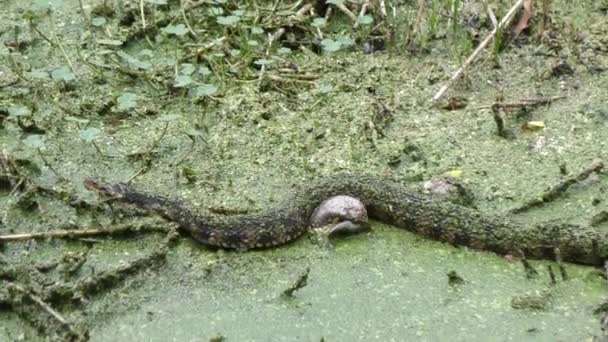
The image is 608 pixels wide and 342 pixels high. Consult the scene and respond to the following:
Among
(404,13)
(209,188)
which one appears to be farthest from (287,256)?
(404,13)

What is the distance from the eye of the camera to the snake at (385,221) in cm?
323

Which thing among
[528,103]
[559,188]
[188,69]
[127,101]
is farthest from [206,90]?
[559,188]

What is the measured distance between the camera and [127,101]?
12.8 ft

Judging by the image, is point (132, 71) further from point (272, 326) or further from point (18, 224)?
point (272, 326)

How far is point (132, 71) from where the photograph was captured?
14.1 ft

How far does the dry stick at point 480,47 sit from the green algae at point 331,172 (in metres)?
0.08

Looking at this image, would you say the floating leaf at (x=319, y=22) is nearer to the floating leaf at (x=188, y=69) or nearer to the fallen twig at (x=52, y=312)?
the floating leaf at (x=188, y=69)

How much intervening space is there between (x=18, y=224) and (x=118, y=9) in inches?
63.2

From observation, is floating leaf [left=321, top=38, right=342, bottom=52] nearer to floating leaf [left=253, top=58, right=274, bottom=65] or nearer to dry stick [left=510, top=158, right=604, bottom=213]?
floating leaf [left=253, top=58, right=274, bottom=65]

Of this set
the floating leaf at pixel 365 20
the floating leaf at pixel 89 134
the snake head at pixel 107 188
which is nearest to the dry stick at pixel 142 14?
the floating leaf at pixel 89 134

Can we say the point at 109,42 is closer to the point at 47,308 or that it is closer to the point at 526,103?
the point at 47,308

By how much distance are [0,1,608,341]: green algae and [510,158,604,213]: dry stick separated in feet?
0.10

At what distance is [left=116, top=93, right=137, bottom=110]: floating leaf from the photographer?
12.8 feet

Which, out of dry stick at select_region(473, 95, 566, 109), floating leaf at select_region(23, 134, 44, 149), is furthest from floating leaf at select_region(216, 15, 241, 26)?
dry stick at select_region(473, 95, 566, 109)
